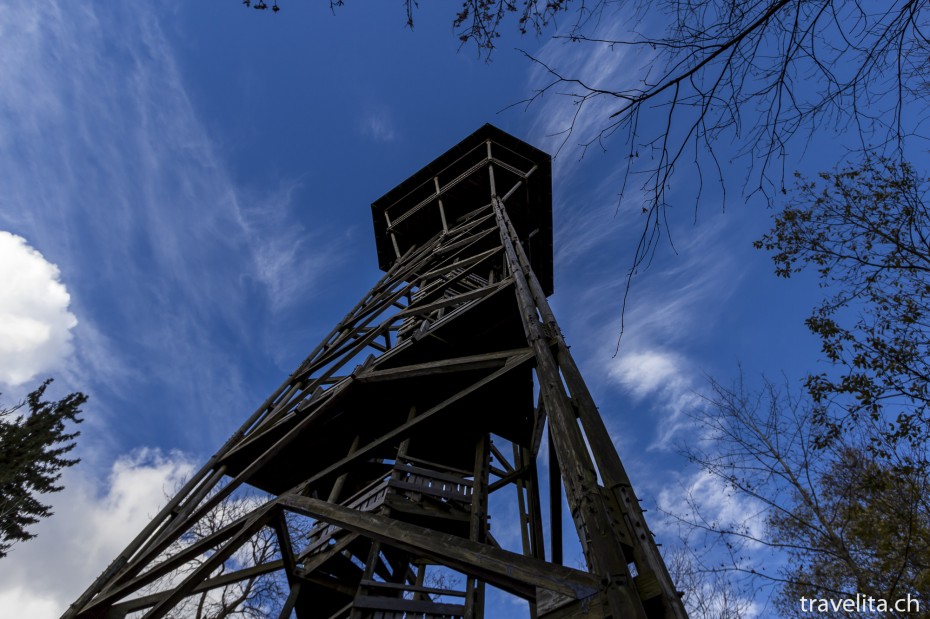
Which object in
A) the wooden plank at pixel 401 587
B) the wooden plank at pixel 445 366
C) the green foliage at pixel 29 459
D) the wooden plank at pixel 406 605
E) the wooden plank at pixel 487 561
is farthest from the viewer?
the green foliage at pixel 29 459

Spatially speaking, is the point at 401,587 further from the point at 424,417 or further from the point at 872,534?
the point at 872,534

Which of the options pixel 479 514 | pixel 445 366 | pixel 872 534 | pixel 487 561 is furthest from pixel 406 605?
pixel 872 534

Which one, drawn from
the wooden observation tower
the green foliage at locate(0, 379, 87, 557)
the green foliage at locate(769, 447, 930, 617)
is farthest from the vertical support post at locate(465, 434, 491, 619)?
the green foliage at locate(0, 379, 87, 557)

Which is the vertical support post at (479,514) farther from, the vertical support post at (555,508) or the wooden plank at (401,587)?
the vertical support post at (555,508)

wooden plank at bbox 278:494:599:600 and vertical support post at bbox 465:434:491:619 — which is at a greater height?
vertical support post at bbox 465:434:491:619

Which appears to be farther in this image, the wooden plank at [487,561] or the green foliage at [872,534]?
the green foliage at [872,534]

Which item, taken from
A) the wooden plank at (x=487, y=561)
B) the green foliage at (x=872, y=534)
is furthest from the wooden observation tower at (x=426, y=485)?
the green foliage at (x=872, y=534)

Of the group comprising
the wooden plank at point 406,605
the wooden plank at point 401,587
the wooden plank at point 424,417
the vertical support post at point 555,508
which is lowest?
the wooden plank at point 406,605

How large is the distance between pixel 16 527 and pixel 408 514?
21150 millimetres

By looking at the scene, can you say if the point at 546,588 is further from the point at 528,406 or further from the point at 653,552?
the point at 528,406

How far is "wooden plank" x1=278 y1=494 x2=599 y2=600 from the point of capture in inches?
90.4

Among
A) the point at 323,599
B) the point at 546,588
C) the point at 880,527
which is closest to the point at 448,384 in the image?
the point at 323,599

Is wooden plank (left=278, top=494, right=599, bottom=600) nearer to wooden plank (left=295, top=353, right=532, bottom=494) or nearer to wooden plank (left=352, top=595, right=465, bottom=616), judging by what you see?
wooden plank (left=352, top=595, right=465, bottom=616)

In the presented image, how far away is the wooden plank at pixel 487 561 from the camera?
2295 millimetres
